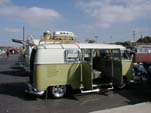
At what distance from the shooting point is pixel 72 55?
44.0 feet

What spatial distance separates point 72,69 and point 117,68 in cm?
222

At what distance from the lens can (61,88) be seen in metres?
13.2

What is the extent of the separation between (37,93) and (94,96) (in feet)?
7.80

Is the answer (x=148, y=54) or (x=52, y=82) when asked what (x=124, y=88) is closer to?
(x=52, y=82)

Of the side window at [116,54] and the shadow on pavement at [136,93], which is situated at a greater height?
the side window at [116,54]

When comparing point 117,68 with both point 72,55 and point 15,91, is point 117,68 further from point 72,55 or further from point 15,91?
point 15,91

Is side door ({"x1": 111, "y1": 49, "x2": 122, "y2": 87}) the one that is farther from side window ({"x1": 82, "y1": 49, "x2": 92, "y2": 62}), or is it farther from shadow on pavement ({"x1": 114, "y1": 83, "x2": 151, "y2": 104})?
side window ({"x1": 82, "y1": 49, "x2": 92, "y2": 62})

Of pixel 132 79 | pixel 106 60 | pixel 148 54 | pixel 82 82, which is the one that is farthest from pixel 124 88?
pixel 148 54

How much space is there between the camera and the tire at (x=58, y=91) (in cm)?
1300

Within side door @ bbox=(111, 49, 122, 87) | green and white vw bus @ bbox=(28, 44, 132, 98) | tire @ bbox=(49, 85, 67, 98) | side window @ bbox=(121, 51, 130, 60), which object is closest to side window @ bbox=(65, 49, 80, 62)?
green and white vw bus @ bbox=(28, 44, 132, 98)

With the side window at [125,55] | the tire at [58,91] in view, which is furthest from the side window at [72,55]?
the side window at [125,55]

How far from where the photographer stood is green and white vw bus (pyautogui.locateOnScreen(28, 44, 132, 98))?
12688mm

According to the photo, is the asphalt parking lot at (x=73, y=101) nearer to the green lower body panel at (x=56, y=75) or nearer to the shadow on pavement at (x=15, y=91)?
the shadow on pavement at (x=15, y=91)

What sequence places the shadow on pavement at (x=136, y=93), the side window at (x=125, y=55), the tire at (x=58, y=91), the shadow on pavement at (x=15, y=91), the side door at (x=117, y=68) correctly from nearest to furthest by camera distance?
the shadow on pavement at (x=136, y=93) → the tire at (x=58, y=91) → the shadow on pavement at (x=15, y=91) → the side door at (x=117, y=68) → the side window at (x=125, y=55)
